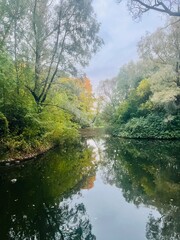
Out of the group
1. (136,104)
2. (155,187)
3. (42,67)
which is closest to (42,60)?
(42,67)

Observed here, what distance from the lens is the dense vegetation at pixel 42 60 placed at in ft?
40.6

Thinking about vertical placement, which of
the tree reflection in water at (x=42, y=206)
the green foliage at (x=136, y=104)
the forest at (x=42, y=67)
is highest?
the green foliage at (x=136, y=104)

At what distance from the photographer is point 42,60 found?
582 inches

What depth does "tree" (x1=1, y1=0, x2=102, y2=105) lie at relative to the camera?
13.8 metres

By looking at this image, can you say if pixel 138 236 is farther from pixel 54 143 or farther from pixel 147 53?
pixel 147 53

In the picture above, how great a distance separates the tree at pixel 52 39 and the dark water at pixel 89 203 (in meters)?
6.70

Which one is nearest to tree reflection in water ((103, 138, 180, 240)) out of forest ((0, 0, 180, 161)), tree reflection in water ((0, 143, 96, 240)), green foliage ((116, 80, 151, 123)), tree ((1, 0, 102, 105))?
tree reflection in water ((0, 143, 96, 240))

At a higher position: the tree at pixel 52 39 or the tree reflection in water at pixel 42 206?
the tree at pixel 52 39

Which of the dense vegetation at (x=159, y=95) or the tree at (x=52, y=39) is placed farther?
the dense vegetation at (x=159, y=95)

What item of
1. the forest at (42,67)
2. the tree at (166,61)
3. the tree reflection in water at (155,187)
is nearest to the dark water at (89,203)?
the tree reflection in water at (155,187)

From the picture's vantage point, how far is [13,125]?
12523 millimetres

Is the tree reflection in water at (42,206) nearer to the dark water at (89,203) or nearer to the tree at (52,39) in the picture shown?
the dark water at (89,203)

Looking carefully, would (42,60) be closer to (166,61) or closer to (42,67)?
(42,67)

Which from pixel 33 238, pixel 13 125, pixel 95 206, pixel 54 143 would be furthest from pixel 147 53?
pixel 33 238
